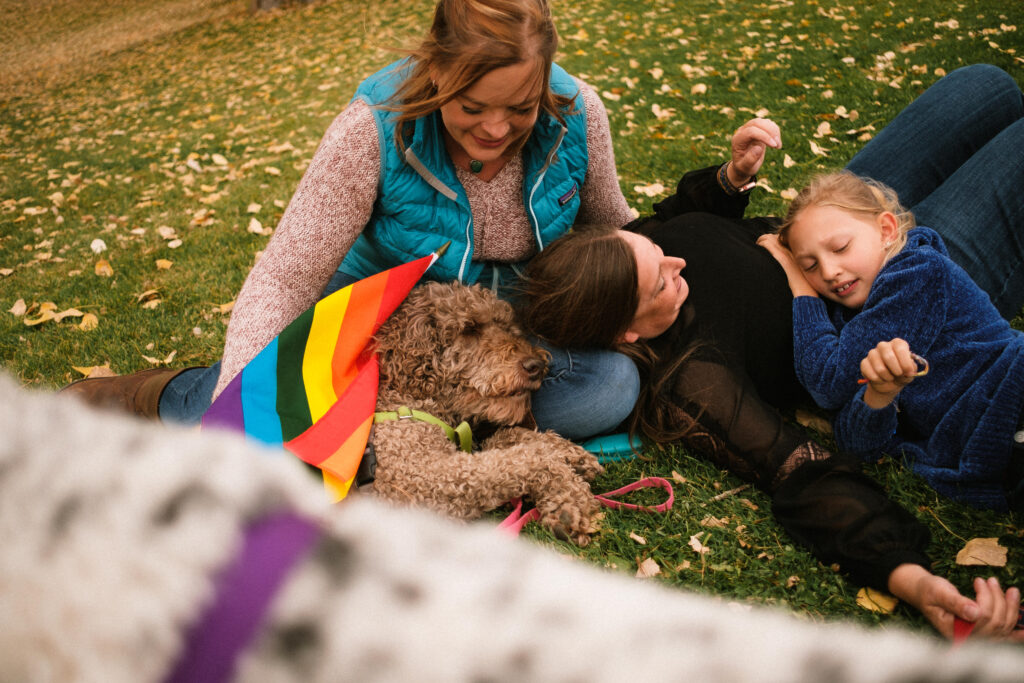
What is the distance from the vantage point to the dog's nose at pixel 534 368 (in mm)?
2917

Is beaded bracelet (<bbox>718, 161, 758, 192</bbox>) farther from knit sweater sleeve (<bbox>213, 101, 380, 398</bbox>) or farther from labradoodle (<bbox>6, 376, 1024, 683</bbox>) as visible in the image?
labradoodle (<bbox>6, 376, 1024, 683</bbox>)

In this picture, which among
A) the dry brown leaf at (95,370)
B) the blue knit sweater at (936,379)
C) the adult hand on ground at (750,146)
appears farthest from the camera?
the dry brown leaf at (95,370)

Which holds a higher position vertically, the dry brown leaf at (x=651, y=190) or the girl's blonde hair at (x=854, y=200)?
the girl's blonde hair at (x=854, y=200)

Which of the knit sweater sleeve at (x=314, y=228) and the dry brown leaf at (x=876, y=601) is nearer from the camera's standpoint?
the dry brown leaf at (x=876, y=601)

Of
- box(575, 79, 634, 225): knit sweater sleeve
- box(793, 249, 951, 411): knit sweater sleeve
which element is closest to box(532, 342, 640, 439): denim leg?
box(793, 249, 951, 411): knit sweater sleeve

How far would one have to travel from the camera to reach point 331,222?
9.46ft

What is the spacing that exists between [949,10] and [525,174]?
27.8 ft

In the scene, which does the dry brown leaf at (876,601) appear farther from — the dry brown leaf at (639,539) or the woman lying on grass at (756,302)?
the dry brown leaf at (639,539)

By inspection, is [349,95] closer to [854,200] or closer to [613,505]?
[854,200]

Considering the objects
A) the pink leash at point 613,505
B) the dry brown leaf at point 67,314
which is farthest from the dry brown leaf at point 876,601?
the dry brown leaf at point 67,314

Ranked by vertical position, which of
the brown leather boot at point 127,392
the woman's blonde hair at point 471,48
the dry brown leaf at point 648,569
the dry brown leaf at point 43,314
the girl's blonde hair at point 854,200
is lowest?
the dry brown leaf at point 43,314

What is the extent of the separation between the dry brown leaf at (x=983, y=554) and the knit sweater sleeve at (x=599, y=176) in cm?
237

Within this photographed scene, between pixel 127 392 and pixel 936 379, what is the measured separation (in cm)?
378

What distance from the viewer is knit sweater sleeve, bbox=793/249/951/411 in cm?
271
